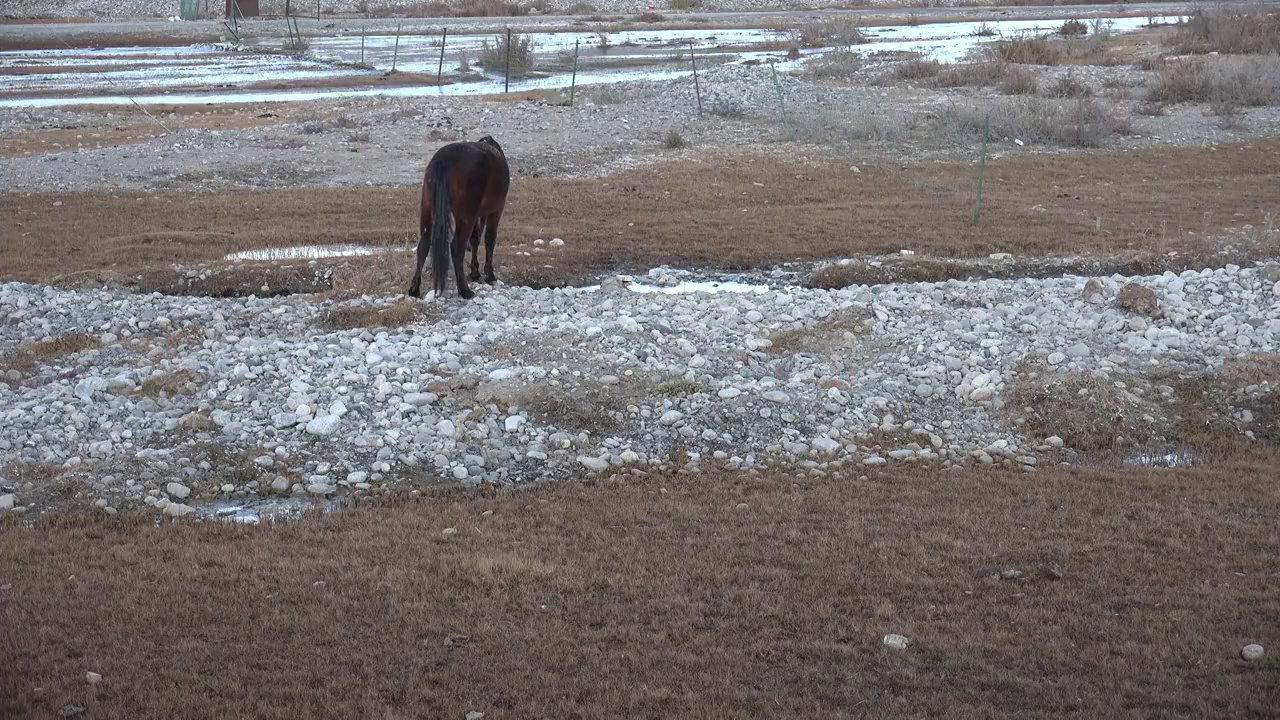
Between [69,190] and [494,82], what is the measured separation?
793 inches

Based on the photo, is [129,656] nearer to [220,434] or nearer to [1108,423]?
[220,434]

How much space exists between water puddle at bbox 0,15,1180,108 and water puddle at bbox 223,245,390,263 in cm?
1826

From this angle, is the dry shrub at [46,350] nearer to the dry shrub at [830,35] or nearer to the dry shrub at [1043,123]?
the dry shrub at [1043,123]

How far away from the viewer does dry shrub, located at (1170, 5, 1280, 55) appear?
125ft

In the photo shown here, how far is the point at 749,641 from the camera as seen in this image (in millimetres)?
6078

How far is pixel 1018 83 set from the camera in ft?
102

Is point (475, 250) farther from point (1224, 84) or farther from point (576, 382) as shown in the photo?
point (1224, 84)

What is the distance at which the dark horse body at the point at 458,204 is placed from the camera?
12.2m

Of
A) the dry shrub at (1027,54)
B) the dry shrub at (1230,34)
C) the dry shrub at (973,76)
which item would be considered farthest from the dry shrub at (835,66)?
the dry shrub at (1230,34)

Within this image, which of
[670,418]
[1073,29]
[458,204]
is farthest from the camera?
[1073,29]

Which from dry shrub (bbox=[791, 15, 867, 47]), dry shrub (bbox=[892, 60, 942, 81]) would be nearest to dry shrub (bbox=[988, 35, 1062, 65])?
dry shrub (bbox=[892, 60, 942, 81])

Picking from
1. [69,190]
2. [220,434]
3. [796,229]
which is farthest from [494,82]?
[220,434]

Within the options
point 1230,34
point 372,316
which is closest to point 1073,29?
point 1230,34

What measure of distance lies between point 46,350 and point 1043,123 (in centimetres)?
1945
